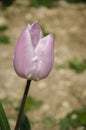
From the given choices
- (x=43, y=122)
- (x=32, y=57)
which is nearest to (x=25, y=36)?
(x=32, y=57)

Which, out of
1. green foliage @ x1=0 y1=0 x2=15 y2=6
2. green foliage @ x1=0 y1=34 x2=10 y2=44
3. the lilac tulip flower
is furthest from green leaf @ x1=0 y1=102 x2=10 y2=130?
green foliage @ x1=0 y1=0 x2=15 y2=6

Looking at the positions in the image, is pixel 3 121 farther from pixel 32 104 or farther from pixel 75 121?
pixel 32 104

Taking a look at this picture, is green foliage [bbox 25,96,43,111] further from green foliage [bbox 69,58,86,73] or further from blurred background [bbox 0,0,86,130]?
green foliage [bbox 69,58,86,73]

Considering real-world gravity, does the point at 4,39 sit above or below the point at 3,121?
below

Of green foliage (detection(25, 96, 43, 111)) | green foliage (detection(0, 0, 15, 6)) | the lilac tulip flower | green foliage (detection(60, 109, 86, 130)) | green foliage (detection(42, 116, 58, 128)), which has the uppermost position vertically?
the lilac tulip flower

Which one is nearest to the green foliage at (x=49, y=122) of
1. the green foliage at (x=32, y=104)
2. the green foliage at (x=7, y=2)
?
the green foliage at (x=32, y=104)

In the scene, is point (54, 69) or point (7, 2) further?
point (7, 2)

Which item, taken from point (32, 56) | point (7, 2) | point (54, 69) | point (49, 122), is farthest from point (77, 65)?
point (32, 56)

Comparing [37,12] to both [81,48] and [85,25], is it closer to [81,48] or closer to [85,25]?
[85,25]
